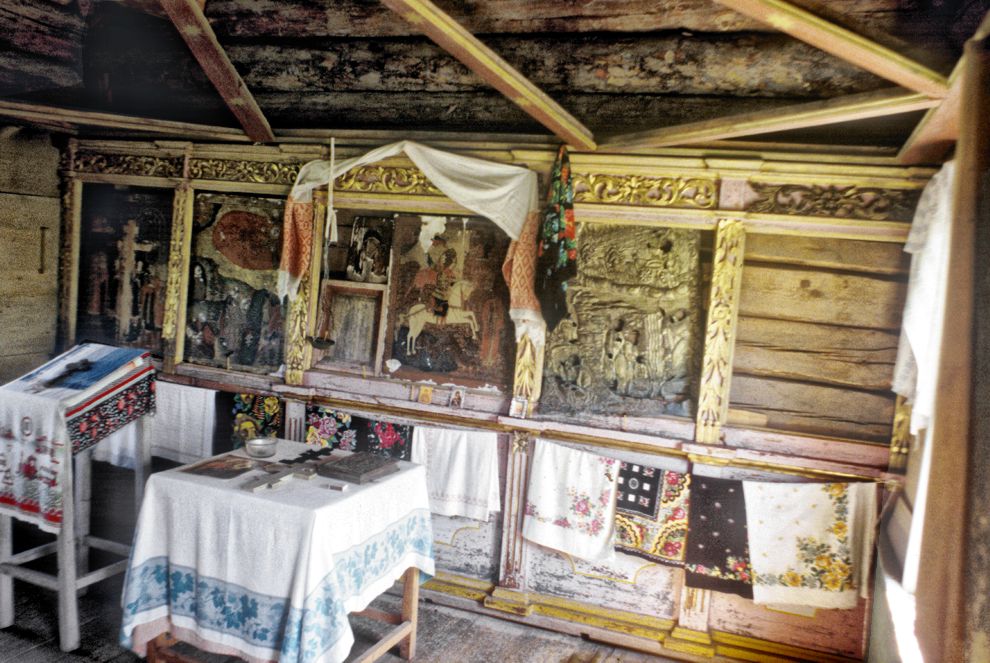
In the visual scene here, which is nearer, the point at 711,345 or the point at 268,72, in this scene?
the point at 711,345

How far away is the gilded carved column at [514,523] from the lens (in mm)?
4199

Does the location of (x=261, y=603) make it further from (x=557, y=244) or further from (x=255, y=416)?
(x=557, y=244)

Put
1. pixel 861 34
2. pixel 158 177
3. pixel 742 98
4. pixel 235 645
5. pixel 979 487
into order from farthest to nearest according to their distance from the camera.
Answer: pixel 158 177 < pixel 742 98 < pixel 235 645 < pixel 861 34 < pixel 979 487

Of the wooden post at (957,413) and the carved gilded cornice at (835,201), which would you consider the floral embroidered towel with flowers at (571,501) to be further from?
the wooden post at (957,413)

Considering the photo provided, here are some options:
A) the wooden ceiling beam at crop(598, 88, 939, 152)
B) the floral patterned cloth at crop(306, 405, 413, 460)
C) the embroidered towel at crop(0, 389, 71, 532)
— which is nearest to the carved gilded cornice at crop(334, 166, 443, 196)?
the wooden ceiling beam at crop(598, 88, 939, 152)

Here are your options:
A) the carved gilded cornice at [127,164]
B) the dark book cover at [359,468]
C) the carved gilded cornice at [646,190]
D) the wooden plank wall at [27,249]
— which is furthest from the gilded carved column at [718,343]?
the wooden plank wall at [27,249]

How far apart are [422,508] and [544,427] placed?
3.30 feet

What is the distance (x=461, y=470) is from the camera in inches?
169

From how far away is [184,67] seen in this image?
4492mm

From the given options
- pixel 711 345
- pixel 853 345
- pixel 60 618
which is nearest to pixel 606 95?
pixel 711 345

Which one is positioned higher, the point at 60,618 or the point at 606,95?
the point at 606,95

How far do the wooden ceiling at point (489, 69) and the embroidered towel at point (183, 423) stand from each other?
1972mm

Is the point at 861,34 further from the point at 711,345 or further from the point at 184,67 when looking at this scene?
the point at 184,67

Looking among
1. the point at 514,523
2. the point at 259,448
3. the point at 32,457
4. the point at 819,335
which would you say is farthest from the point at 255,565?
the point at 819,335
